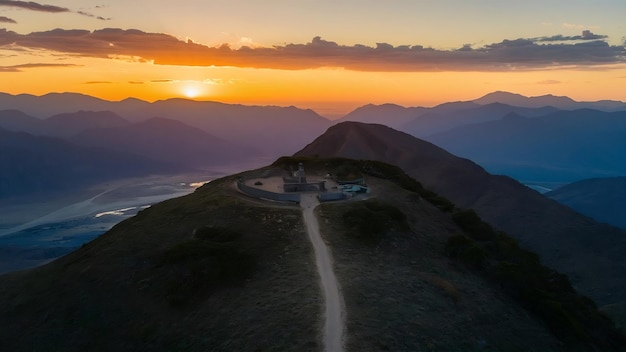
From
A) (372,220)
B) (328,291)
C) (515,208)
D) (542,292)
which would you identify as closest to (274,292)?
(328,291)

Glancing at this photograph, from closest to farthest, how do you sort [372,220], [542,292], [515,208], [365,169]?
[542,292] < [372,220] < [365,169] < [515,208]

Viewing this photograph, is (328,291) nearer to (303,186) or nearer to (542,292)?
(542,292)

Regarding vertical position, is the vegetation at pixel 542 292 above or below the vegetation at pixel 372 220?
below

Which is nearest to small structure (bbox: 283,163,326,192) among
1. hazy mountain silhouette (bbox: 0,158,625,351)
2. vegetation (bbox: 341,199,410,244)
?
hazy mountain silhouette (bbox: 0,158,625,351)

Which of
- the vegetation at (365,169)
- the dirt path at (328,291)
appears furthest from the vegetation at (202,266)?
the vegetation at (365,169)

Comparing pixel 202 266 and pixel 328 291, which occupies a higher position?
pixel 328 291

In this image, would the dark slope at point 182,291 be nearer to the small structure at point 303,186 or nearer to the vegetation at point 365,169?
the small structure at point 303,186

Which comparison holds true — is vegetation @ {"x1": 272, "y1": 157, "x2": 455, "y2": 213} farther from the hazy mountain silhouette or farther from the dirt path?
the dirt path
